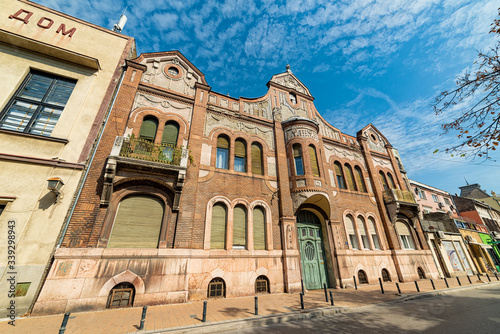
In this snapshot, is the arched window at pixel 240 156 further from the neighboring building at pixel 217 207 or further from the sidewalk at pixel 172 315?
the sidewalk at pixel 172 315

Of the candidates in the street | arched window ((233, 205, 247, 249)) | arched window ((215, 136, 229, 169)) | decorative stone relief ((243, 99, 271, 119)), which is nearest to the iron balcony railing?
arched window ((215, 136, 229, 169))

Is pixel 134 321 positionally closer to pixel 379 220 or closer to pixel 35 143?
pixel 35 143

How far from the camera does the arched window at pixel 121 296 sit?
744 centimetres

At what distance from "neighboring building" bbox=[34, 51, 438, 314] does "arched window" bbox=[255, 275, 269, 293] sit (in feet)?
0.17

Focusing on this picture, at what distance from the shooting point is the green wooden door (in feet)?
39.8

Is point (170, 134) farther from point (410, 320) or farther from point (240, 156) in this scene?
point (410, 320)

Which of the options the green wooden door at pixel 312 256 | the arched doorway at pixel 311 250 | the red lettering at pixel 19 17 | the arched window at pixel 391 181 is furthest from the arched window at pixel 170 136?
the arched window at pixel 391 181

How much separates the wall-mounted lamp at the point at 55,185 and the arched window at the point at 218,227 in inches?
254

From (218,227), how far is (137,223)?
3842 mm

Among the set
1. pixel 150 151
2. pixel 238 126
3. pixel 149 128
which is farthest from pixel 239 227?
pixel 149 128

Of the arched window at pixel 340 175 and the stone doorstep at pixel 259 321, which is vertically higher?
the arched window at pixel 340 175

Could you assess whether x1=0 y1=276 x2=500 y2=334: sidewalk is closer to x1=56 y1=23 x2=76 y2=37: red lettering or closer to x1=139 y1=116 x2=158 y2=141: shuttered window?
x1=139 y1=116 x2=158 y2=141: shuttered window

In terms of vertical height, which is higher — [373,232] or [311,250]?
[373,232]

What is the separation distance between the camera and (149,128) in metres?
10.9
